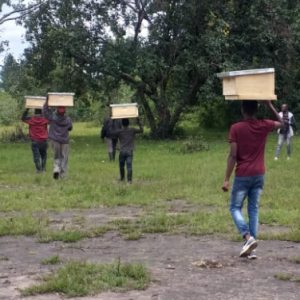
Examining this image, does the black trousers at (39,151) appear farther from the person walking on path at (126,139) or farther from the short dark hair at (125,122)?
the short dark hair at (125,122)

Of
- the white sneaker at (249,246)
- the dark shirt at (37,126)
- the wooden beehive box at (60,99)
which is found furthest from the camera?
the dark shirt at (37,126)

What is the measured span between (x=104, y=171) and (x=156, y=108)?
1482 centimetres

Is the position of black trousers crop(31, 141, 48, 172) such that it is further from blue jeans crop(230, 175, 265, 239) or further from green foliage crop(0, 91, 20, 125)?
green foliage crop(0, 91, 20, 125)

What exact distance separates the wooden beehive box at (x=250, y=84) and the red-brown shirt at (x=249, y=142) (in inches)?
11.8

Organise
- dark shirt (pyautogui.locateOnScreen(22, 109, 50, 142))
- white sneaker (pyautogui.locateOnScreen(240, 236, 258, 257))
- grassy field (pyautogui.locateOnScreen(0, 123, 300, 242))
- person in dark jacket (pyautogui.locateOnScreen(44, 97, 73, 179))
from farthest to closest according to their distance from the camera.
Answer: dark shirt (pyautogui.locateOnScreen(22, 109, 50, 142)), person in dark jacket (pyautogui.locateOnScreen(44, 97, 73, 179)), grassy field (pyautogui.locateOnScreen(0, 123, 300, 242)), white sneaker (pyautogui.locateOnScreen(240, 236, 258, 257))

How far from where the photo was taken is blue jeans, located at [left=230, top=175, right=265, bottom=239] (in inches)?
274

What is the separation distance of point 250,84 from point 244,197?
4.32 ft

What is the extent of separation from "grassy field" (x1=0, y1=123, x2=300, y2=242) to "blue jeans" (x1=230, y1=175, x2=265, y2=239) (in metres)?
1.04

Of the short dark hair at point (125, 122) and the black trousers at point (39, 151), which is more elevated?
the short dark hair at point (125, 122)

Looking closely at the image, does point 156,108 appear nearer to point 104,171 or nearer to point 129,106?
point 104,171

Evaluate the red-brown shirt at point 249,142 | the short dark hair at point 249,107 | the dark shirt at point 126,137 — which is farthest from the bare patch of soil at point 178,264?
the dark shirt at point 126,137

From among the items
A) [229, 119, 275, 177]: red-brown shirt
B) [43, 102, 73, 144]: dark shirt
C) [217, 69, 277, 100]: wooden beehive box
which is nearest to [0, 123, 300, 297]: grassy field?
[43, 102, 73, 144]: dark shirt

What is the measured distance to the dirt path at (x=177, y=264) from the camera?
18.2 ft

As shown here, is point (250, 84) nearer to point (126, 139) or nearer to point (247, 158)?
point (247, 158)
